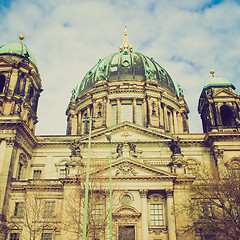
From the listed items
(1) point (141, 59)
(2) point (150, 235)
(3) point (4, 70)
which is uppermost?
(1) point (141, 59)

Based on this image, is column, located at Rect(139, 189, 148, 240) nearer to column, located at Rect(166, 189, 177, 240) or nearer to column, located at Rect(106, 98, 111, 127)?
column, located at Rect(166, 189, 177, 240)

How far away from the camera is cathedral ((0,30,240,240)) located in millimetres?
28953

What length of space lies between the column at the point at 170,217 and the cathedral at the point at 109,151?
0.30 feet

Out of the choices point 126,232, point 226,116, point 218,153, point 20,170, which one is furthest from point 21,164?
point 226,116

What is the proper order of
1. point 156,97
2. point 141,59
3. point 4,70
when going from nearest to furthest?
point 4,70 → point 156,97 → point 141,59

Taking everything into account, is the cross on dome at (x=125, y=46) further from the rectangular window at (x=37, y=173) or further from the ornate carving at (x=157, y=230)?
the ornate carving at (x=157, y=230)

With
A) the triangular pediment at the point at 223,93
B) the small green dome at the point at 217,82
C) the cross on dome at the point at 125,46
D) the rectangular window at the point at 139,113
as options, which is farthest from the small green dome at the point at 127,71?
the triangular pediment at the point at 223,93

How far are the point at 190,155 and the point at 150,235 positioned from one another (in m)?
13.9

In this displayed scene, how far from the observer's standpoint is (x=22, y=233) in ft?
103

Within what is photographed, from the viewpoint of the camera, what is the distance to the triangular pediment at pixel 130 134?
4016 cm

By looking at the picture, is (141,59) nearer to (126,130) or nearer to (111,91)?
(111,91)

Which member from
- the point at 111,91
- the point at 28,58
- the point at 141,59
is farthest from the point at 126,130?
the point at 141,59

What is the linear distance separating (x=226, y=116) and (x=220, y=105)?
4.08 meters

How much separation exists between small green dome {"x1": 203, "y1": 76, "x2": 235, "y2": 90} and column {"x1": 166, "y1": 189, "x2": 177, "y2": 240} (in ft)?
66.9
